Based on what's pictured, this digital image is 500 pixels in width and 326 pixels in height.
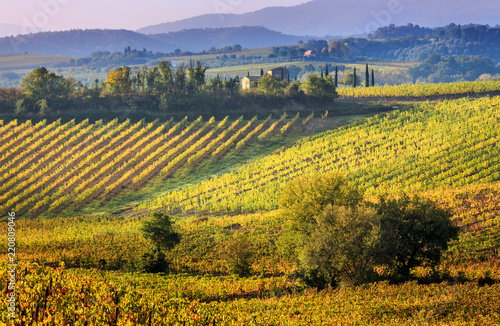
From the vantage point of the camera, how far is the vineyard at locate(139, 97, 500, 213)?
62.1 m

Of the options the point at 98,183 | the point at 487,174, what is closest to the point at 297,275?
the point at 487,174

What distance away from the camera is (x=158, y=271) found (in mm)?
39188

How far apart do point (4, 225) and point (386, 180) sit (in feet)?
173

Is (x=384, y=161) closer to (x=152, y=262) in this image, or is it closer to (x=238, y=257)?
(x=238, y=257)

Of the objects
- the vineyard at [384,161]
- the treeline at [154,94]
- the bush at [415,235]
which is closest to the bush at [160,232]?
the bush at [415,235]

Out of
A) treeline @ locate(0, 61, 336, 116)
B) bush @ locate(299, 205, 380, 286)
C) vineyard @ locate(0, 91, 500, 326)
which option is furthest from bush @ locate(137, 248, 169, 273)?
treeline @ locate(0, 61, 336, 116)

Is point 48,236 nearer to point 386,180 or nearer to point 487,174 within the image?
point 386,180

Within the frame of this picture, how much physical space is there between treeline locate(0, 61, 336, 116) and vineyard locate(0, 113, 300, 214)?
7.27 m

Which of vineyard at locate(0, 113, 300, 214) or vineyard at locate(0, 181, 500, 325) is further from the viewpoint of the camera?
vineyard at locate(0, 113, 300, 214)

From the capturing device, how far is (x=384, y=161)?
71875 millimetres

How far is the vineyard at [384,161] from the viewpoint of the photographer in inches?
2446

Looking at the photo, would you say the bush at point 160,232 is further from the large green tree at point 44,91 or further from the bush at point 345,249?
the large green tree at point 44,91

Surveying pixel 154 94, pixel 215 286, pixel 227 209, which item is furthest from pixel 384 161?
pixel 154 94

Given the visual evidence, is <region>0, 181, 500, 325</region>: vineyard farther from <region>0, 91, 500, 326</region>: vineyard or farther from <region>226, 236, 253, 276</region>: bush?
<region>226, 236, 253, 276</region>: bush
